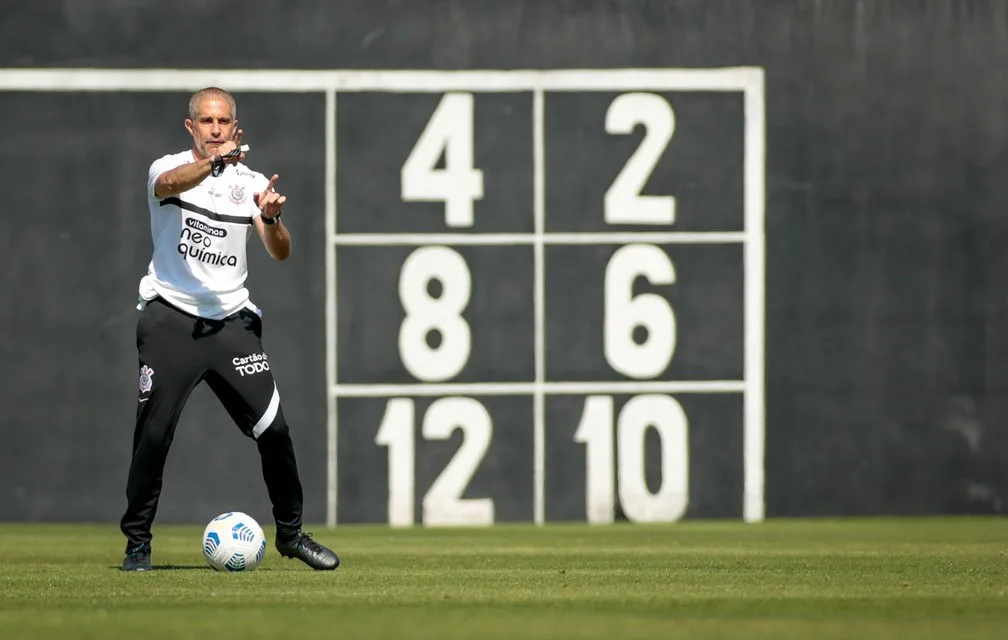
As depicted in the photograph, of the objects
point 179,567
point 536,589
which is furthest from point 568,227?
point 536,589

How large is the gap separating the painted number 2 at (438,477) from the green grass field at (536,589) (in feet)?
3.16

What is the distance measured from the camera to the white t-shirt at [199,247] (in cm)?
704

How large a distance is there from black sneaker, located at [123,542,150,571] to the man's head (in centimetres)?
164

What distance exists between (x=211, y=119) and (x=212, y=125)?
3cm

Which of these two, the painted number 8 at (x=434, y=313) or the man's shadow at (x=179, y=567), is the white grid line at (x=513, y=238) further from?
the man's shadow at (x=179, y=567)

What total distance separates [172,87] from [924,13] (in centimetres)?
484

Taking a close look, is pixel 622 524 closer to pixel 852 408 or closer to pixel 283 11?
pixel 852 408

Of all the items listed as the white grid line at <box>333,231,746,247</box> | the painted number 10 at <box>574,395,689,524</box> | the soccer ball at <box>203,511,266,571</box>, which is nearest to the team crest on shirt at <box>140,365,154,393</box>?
the soccer ball at <box>203,511,266,571</box>

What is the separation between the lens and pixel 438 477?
10.7m

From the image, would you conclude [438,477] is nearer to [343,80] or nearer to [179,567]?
[343,80]

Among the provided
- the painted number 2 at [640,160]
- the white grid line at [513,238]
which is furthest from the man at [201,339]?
A: the painted number 2 at [640,160]

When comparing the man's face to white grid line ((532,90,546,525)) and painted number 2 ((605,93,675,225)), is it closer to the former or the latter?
white grid line ((532,90,546,525))

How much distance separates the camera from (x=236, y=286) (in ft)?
23.5

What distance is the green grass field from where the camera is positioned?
5160 millimetres
